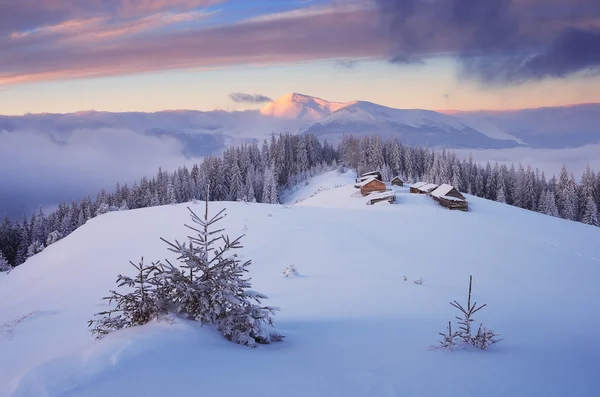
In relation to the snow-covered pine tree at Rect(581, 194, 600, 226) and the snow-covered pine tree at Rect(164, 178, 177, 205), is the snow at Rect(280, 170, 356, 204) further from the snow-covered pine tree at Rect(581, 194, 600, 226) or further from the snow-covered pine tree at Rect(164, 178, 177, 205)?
the snow-covered pine tree at Rect(581, 194, 600, 226)

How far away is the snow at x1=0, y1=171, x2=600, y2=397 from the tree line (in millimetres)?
56778

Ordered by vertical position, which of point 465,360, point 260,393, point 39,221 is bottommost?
point 39,221

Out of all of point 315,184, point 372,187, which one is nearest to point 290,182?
point 315,184

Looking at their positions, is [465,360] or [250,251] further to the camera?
[250,251]

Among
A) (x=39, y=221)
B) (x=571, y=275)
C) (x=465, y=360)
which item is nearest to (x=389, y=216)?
(x=571, y=275)

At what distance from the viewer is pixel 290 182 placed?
112 metres

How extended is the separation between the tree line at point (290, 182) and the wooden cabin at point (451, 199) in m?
43.1

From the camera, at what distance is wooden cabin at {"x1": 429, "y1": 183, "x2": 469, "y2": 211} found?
49000mm

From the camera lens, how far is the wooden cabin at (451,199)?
49.0m

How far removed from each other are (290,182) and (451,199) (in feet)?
221

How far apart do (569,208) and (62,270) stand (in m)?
99.6

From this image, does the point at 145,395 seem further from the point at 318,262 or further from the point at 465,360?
the point at 318,262

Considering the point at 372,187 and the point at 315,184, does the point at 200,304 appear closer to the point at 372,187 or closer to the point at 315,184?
the point at 372,187

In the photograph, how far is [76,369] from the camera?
4918 mm
